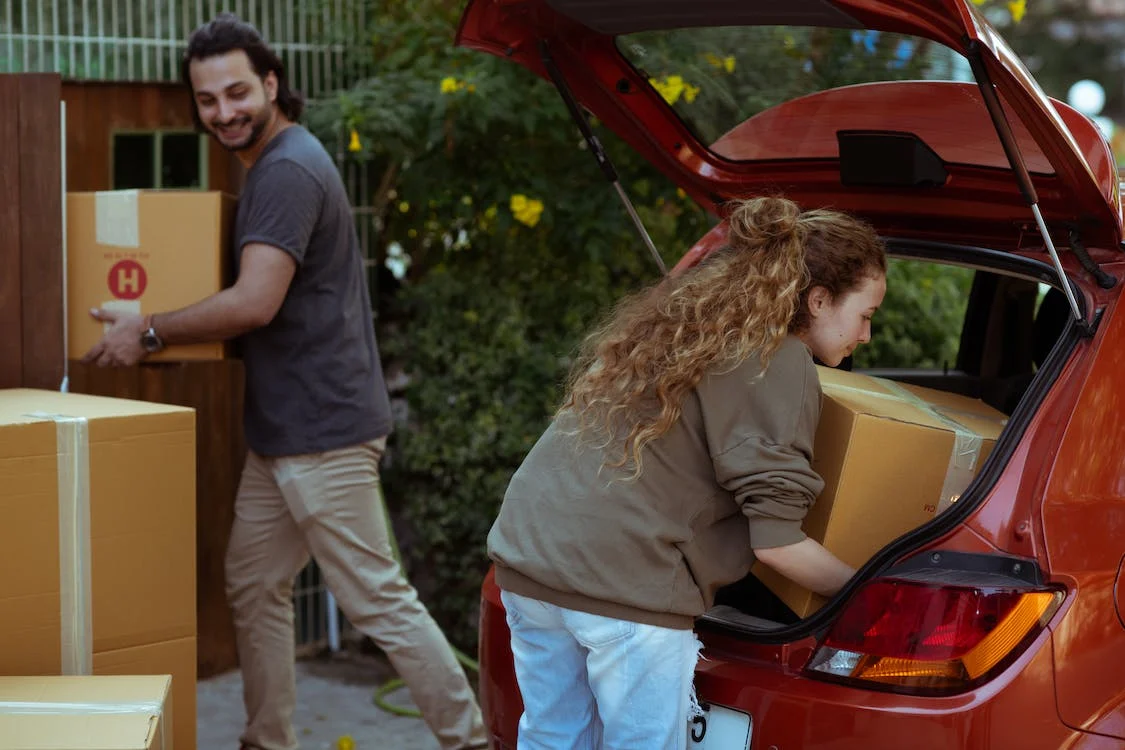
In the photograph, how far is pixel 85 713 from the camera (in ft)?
8.30

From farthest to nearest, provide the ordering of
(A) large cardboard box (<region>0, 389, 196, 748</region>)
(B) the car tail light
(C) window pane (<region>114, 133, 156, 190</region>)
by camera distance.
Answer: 1. (C) window pane (<region>114, 133, 156, 190</region>)
2. (A) large cardboard box (<region>0, 389, 196, 748</region>)
3. (B) the car tail light

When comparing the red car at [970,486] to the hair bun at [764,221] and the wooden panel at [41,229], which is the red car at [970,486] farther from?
the wooden panel at [41,229]

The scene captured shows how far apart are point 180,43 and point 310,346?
1533 millimetres

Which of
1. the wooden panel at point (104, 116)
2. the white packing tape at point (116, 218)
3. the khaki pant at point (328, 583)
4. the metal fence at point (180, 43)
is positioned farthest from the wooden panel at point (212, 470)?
the white packing tape at point (116, 218)

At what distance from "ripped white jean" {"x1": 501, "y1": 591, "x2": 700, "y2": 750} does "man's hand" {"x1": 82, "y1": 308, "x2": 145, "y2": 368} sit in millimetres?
1374

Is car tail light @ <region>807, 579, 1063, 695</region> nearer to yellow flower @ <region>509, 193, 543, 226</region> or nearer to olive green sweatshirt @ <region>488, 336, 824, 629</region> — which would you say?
olive green sweatshirt @ <region>488, 336, 824, 629</region>

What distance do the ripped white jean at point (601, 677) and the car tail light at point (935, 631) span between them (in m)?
0.29

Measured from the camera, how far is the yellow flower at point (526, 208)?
5.09 meters

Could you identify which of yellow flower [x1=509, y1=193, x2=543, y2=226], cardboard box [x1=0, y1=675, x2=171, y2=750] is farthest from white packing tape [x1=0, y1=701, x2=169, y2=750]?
yellow flower [x1=509, y1=193, x2=543, y2=226]

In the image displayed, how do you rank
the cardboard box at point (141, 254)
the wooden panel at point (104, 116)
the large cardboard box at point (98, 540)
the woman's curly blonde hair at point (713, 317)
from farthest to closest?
the wooden panel at point (104, 116), the cardboard box at point (141, 254), the large cardboard box at point (98, 540), the woman's curly blonde hair at point (713, 317)

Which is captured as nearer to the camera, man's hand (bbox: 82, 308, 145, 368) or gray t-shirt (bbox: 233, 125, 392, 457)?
man's hand (bbox: 82, 308, 145, 368)

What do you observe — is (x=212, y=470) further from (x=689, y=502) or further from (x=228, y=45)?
(x=689, y=502)

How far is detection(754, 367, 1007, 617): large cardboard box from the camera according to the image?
255 cm

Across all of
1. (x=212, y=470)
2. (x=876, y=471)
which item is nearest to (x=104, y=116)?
(x=212, y=470)
